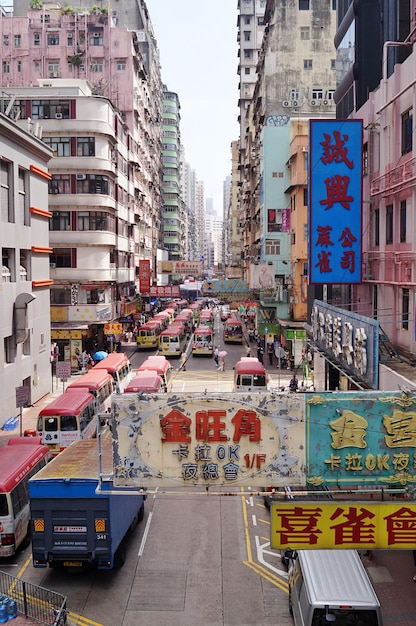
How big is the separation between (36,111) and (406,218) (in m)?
33.7

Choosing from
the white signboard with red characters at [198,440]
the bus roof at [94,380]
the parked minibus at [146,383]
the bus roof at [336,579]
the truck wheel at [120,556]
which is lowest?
the truck wheel at [120,556]

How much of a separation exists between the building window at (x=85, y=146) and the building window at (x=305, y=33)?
85.5 feet

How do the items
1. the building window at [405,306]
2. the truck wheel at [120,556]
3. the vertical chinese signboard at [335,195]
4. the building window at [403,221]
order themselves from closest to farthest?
the truck wheel at [120,556], the building window at [405,306], the building window at [403,221], the vertical chinese signboard at [335,195]

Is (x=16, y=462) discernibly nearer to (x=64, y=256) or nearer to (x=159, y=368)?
(x=159, y=368)

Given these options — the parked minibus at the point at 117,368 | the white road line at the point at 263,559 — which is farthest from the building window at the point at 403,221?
the parked minibus at the point at 117,368

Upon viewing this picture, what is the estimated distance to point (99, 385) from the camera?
25.5 m

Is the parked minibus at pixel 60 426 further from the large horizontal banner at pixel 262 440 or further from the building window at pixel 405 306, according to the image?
the large horizontal banner at pixel 262 440

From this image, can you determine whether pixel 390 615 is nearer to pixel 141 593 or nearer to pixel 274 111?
pixel 141 593

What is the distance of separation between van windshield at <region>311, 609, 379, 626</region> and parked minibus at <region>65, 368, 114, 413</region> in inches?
592

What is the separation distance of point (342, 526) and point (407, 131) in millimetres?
13383

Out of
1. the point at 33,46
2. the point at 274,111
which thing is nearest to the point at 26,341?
the point at 274,111

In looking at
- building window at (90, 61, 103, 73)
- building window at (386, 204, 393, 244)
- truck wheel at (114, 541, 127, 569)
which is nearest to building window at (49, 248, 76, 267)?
building window at (90, 61, 103, 73)

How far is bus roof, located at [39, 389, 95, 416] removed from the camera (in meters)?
21.2

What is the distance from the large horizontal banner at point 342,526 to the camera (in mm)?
9102
